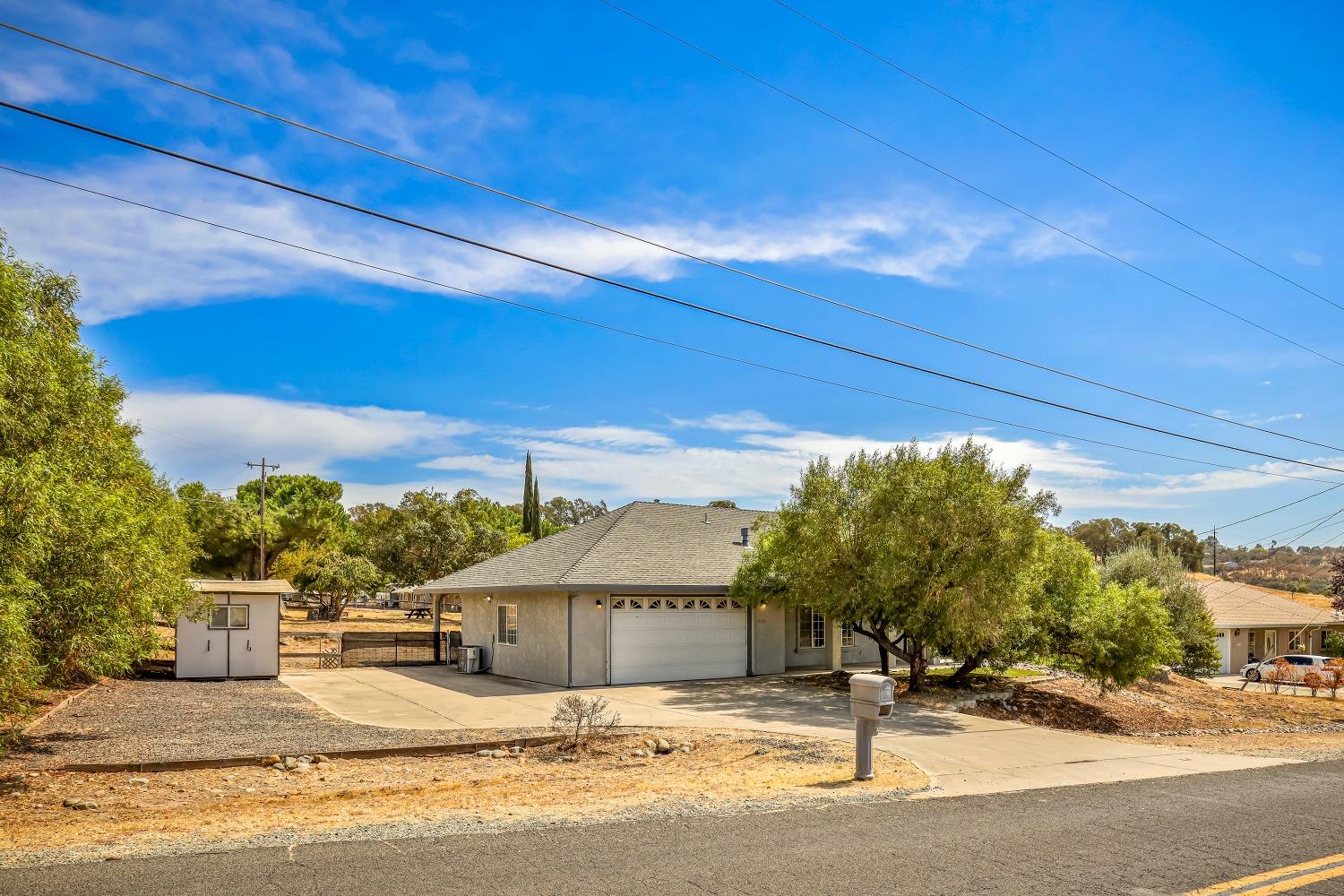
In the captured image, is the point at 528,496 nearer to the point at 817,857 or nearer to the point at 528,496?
the point at 528,496

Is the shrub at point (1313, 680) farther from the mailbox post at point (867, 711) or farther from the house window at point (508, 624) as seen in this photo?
the mailbox post at point (867, 711)

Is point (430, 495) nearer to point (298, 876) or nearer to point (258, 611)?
point (258, 611)

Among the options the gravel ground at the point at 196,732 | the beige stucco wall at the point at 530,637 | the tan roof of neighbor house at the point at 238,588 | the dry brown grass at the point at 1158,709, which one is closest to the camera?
the gravel ground at the point at 196,732

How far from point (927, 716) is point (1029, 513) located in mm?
4840

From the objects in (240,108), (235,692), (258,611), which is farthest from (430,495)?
(240,108)

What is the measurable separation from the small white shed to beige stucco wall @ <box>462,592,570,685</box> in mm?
5692

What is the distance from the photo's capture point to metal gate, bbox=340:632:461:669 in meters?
29.0

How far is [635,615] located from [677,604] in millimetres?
1307

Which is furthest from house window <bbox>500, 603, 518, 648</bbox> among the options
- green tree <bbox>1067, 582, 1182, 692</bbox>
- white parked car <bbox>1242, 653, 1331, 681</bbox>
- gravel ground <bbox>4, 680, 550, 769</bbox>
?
white parked car <bbox>1242, 653, 1331, 681</bbox>

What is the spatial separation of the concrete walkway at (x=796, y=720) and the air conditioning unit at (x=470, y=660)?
3.37 feet

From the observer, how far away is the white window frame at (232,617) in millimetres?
23578

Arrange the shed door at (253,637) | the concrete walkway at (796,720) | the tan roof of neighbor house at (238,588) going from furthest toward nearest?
the shed door at (253,637) < the tan roof of neighbor house at (238,588) < the concrete walkway at (796,720)

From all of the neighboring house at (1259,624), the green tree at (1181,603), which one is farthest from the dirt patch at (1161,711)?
the neighboring house at (1259,624)

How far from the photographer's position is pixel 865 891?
6.50 m
